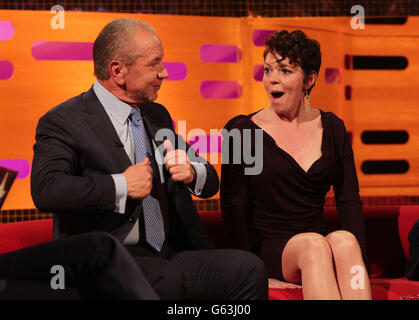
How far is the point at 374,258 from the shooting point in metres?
2.80

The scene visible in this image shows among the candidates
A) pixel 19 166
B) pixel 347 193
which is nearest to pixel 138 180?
pixel 347 193

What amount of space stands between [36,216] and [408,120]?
2578mm

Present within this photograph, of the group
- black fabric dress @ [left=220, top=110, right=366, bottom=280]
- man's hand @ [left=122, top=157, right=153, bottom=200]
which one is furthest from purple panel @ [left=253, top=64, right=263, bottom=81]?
man's hand @ [left=122, top=157, right=153, bottom=200]

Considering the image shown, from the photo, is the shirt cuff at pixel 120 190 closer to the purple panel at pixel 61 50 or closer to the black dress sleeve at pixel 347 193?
the black dress sleeve at pixel 347 193

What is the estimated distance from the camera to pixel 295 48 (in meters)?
2.31

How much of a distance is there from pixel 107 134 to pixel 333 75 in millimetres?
2270

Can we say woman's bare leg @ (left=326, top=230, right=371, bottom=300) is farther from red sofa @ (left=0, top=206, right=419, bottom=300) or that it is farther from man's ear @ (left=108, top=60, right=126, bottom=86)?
man's ear @ (left=108, top=60, right=126, bottom=86)

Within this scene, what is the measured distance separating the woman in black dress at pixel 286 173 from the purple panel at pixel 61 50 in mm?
1324

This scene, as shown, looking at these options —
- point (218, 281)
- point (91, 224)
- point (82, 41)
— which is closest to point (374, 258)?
point (218, 281)

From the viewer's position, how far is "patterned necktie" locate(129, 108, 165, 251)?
76.5 inches

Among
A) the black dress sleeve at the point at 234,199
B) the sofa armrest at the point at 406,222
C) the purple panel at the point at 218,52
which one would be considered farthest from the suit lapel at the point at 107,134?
the purple panel at the point at 218,52

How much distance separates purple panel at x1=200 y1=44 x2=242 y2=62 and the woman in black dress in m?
1.21
